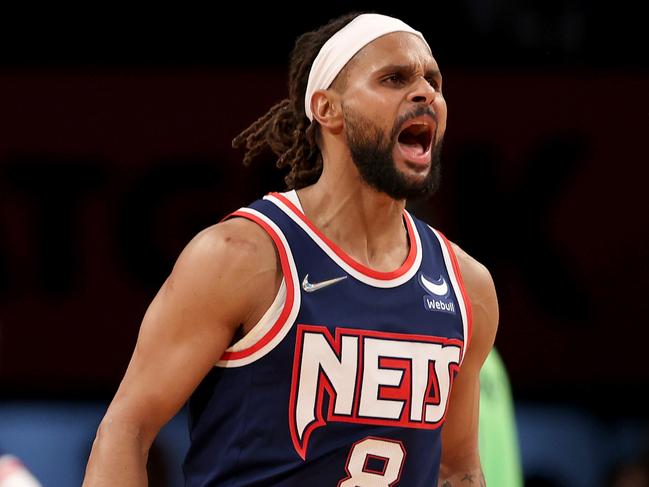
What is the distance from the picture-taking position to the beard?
3.38 meters

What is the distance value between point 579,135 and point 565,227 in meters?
0.48

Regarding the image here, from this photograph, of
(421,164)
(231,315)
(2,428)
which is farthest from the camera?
(2,428)

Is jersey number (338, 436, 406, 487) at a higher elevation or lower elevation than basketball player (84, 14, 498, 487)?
lower

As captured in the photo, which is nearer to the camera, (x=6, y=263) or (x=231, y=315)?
(x=231, y=315)

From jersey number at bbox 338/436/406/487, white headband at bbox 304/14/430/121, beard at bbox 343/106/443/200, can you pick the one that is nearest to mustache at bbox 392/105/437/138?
beard at bbox 343/106/443/200

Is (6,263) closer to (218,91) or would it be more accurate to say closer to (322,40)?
(218,91)

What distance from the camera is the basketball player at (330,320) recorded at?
3180 mm

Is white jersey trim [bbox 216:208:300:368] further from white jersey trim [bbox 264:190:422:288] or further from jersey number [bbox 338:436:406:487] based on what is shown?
jersey number [bbox 338:436:406:487]

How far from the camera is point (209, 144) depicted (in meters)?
7.01

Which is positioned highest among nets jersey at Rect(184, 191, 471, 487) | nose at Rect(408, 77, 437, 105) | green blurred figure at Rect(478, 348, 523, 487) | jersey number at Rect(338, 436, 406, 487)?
nose at Rect(408, 77, 437, 105)

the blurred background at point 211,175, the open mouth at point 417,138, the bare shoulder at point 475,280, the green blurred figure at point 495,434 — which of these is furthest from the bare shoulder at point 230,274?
the blurred background at point 211,175

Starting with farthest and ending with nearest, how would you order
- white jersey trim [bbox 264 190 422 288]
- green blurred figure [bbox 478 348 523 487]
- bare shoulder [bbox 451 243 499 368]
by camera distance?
green blurred figure [bbox 478 348 523 487]
bare shoulder [bbox 451 243 499 368]
white jersey trim [bbox 264 190 422 288]

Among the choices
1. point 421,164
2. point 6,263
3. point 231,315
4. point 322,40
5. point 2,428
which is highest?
point 322,40

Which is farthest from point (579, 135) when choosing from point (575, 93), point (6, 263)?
point (6, 263)
